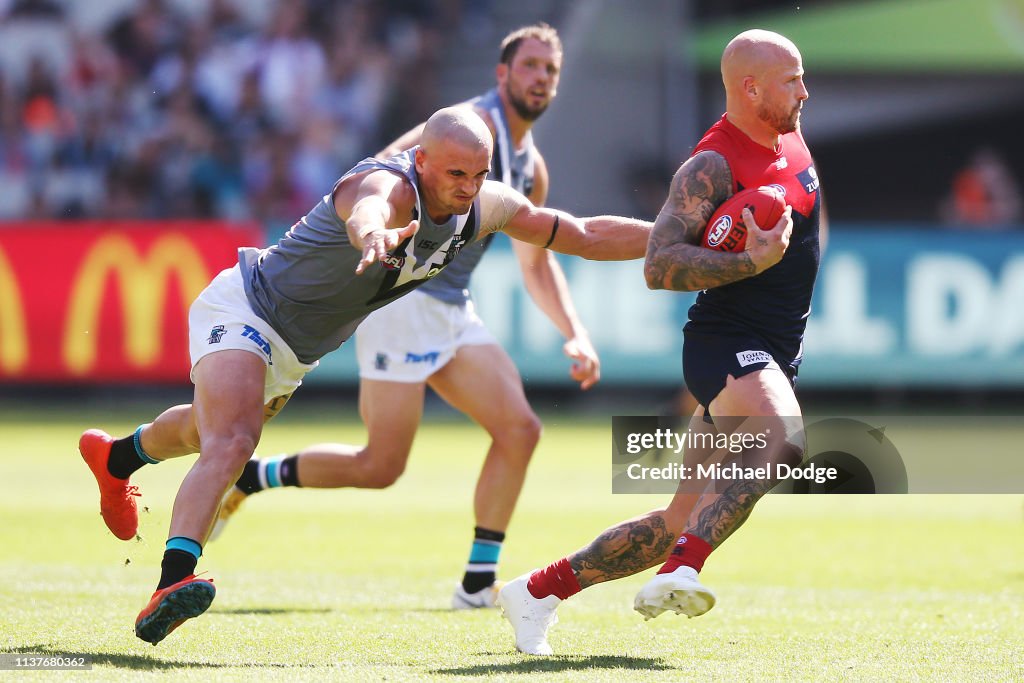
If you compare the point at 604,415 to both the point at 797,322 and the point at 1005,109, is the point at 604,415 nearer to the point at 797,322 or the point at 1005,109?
the point at 1005,109

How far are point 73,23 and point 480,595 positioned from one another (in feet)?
55.3

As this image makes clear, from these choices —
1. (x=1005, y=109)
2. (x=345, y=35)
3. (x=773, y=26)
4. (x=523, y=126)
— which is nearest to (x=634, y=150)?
(x=773, y=26)

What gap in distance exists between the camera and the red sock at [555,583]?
20.8 ft

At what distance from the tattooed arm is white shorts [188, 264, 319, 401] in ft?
5.62

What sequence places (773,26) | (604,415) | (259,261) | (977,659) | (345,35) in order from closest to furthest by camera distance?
(977,659) → (259,261) → (604,415) → (345,35) → (773,26)

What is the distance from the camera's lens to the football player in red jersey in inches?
234

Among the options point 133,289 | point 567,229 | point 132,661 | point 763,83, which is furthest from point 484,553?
point 133,289

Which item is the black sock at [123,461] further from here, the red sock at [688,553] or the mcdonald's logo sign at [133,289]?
the mcdonald's logo sign at [133,289]

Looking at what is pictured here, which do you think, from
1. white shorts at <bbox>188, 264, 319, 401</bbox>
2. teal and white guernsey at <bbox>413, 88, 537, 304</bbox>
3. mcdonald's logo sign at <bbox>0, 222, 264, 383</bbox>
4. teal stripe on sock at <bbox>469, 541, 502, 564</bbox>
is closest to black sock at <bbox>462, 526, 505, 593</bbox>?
teal stripe on sock at <bbox>469, 541, 502, 564</bbox>

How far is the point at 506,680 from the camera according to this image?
5602 mm

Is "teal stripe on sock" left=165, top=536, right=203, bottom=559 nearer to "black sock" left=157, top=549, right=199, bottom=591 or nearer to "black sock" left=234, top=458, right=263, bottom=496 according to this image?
A: "black sock" left=157, top=549, right=199, bottom=591

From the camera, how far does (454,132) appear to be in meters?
6.07

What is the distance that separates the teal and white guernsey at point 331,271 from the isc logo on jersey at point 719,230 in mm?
1032

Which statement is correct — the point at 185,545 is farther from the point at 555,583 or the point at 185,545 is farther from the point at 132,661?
the point at 555,583
